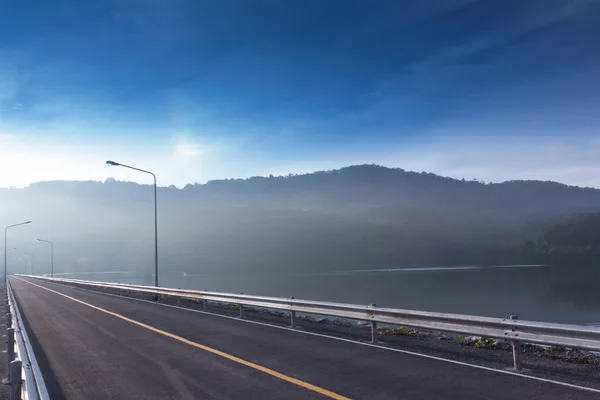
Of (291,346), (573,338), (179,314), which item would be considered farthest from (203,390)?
(179,314)

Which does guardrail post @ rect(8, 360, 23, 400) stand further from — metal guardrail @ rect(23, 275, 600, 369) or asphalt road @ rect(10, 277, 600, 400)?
metal guardrail @ rect(23, 275, 600, 369)

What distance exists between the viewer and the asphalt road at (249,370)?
7.48 m

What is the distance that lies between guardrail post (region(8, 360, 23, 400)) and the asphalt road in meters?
2.52

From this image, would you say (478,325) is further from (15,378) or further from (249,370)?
Answer: (15,378)

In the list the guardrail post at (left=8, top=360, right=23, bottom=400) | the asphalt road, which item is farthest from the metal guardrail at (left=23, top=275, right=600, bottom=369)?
the guardrail post at (left=8, top=360, right=23, bottom=400)

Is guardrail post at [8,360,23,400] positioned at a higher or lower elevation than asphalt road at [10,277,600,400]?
higher

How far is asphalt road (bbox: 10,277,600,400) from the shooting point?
7477 mm

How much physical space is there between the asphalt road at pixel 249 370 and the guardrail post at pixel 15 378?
8.25 feet

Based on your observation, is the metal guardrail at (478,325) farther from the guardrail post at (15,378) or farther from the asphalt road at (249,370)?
the guardrail post at (15,378)

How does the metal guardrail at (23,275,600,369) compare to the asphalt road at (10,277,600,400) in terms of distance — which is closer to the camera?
the asphalt road at (10,277,600,400)

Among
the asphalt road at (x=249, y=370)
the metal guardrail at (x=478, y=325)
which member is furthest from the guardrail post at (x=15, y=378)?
A: the metal guardrail at (x=478, y=325)

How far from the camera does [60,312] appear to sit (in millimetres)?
22859

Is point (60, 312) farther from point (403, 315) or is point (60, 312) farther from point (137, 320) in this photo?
point (403, 315)

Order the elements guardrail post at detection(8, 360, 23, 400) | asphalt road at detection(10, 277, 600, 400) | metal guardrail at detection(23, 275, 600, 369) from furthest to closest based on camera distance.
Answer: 1. metal guardrail at detection(23, 275, 600, 369)
2. asphalt road at detection(10, 277, 600, 400)
3. guardrail post at detection(8, 360, 23, 400)
